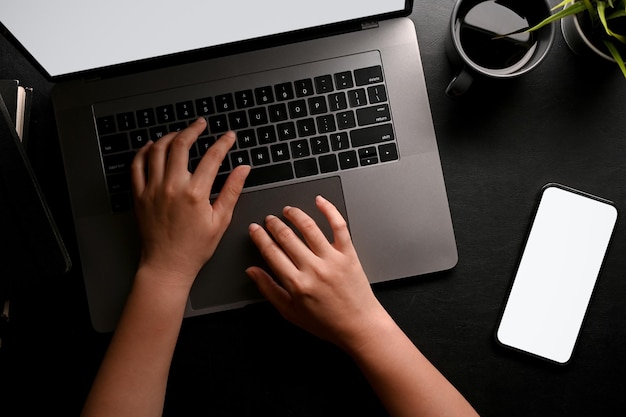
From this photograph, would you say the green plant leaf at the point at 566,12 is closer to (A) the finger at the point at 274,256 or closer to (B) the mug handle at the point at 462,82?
(B) the mug handle at the point at 462,82

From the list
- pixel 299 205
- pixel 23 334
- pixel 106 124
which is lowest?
pixel 23 334

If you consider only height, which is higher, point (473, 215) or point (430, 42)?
point (430, 42)

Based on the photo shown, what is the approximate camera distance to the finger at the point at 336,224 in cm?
65

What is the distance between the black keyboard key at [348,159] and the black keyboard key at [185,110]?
183 millimetres

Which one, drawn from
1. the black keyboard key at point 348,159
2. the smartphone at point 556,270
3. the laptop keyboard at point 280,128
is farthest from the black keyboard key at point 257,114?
the smartphone at point 556,270

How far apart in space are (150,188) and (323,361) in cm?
29

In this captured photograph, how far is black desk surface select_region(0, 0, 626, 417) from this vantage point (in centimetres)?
68

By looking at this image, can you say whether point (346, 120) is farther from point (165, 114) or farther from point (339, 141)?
point (165, 114)

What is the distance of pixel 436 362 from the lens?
0.69 m

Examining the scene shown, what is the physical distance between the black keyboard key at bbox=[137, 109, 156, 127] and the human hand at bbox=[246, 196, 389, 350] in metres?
0.17

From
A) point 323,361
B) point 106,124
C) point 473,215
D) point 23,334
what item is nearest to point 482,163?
point 473,215

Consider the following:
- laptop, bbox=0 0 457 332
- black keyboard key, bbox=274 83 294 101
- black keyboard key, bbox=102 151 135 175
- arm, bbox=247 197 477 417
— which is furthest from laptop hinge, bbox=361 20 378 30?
black keyboard key, bbox=102 151 135 175

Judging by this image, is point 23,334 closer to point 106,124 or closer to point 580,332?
point 106,124

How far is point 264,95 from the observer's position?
2.23ft
